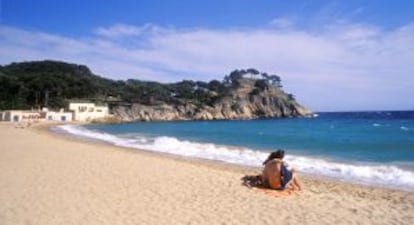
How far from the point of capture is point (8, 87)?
8962cm

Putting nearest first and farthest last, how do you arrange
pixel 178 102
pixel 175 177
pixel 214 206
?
pixel 214 206, pixel 175 177, pixel 178 102

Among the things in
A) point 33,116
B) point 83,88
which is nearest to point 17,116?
point 33,116

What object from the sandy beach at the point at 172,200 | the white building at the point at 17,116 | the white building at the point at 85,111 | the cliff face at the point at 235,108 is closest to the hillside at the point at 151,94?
the cliff face at the point at 235,108

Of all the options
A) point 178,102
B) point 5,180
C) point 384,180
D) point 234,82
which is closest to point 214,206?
point 5,180

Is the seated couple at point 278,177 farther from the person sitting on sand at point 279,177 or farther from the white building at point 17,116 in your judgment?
the white building at point 17,116

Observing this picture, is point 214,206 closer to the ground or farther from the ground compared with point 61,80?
closer to the ground

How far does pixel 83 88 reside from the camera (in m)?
105

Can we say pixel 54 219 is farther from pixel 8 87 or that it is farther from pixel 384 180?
pixel 8 87

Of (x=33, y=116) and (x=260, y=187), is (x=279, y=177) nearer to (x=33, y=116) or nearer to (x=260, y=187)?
(x=260, y=187)

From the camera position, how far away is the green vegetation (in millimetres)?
92438

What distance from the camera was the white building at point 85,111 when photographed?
281 feet

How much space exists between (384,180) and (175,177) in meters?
6.69

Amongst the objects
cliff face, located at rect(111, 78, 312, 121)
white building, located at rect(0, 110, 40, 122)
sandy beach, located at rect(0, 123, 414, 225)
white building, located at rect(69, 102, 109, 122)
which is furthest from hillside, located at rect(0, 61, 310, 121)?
sandy beach, located at rect(0, 123, 414, 225)

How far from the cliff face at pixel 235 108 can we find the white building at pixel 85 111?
8.29 metres
